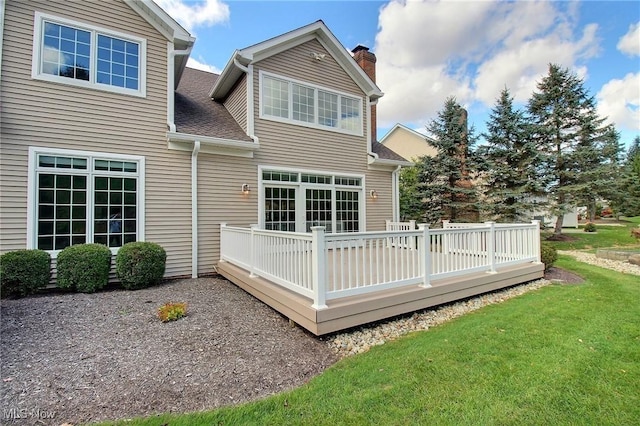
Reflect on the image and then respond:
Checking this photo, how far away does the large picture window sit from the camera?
5973mm

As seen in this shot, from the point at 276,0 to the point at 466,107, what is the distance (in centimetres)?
1088

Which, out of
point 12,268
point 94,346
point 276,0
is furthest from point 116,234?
point 276,0

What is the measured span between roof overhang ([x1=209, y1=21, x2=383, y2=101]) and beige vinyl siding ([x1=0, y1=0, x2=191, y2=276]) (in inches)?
69.8

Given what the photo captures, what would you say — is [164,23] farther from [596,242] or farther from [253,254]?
[596,242]

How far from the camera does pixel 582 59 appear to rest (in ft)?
46.5

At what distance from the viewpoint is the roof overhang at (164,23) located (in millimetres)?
6863

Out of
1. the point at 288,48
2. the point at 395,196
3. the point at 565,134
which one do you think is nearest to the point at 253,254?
the point at 288,48

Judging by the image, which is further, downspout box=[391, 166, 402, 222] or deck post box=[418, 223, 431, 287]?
downspout box=[391, 166, 402, 222]

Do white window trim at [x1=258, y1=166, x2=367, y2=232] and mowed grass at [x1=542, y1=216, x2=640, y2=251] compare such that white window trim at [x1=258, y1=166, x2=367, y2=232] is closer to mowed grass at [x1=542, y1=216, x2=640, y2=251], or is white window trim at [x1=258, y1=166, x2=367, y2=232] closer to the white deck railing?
the white deck railing

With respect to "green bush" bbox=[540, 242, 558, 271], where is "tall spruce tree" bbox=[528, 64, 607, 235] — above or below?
above

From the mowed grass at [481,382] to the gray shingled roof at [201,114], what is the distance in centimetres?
633

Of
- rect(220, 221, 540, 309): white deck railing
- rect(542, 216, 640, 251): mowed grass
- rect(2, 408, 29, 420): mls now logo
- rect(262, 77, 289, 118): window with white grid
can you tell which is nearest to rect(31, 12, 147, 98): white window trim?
rect(262, 77, 289, 118): window with white grid

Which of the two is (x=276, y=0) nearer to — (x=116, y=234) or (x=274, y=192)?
(x=274, y=192)

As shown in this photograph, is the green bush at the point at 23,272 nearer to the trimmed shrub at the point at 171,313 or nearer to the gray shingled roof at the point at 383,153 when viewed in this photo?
the trimmed shrub at the point at 171,313
